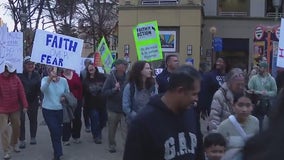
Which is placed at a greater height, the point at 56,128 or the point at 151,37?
the point at 151,37

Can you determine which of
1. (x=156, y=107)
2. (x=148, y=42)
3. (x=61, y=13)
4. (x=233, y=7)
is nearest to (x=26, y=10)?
(x=61, y=13)

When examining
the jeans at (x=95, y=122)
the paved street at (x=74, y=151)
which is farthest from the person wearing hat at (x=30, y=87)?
the jeans at (x=95, y=122)

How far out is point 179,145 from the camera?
322 cm

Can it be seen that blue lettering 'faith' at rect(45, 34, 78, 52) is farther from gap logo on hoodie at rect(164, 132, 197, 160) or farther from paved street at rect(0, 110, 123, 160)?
gap logo on hoodie at rect(164, 132, 197, 160)

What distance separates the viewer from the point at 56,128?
931 cm

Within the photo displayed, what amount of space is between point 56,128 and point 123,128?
115 cm

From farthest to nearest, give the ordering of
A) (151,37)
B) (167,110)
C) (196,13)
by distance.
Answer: (196,13) → (151,37) → (167,110)

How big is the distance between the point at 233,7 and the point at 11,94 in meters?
29.8

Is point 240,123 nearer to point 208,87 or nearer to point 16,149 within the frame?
point 208,87

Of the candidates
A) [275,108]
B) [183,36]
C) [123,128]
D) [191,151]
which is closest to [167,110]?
[191,151]

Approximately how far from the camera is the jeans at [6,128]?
9492mm

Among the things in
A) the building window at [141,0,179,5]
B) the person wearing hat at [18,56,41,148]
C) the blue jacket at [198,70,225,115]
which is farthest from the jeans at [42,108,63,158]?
the building window at [141,0,179,5]

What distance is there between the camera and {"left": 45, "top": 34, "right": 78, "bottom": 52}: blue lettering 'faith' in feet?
34.0

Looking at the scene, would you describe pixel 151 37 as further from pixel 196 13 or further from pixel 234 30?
pixel 234 30
